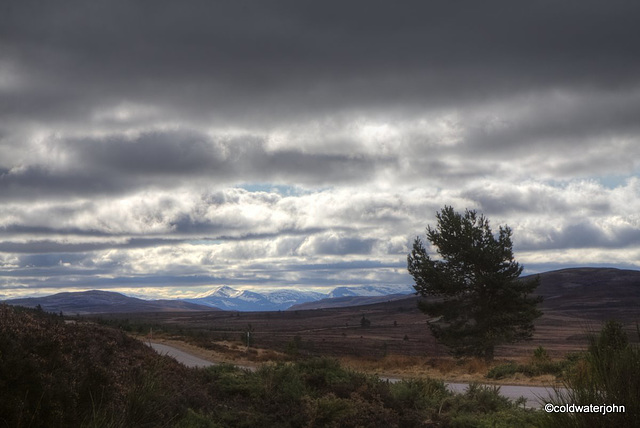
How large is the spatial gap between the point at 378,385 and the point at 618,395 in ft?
24.0

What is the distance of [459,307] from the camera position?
3450 cm

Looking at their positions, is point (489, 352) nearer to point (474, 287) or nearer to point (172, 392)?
point (474, 287)

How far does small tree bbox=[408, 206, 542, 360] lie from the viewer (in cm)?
3291

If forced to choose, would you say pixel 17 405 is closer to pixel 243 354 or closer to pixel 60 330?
pixel 60 330

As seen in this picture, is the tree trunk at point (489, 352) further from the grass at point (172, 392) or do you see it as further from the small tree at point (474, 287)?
the grass at point (172, 392)

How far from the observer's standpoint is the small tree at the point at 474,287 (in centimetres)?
3291

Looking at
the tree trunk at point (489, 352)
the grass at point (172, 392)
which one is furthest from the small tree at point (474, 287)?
the grass at point (172, 392)

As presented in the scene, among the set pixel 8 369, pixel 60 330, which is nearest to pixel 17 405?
pixel 8 369

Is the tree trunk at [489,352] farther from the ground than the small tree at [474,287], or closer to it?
closer to it

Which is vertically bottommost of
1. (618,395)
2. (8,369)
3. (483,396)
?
(483,396)

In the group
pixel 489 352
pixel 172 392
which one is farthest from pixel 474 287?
pixel 172 392

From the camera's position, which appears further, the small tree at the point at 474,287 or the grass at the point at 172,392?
the small tree at the point at 474,287

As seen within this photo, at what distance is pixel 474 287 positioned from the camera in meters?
33.6

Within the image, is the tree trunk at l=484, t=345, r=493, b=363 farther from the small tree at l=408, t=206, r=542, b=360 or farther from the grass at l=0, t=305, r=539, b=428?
the grass at l=0, t=305, r=539, b=428
